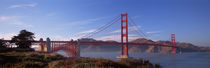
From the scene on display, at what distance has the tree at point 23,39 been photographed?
31.5 meters

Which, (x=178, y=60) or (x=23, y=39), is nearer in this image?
(x=23, y=39)

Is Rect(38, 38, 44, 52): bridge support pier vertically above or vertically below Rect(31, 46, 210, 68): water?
above

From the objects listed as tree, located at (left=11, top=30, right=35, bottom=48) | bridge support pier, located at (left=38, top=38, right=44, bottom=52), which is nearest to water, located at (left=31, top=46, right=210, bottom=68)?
bridge support pier, located at (left=38, top=38, right=44, bottom=52)

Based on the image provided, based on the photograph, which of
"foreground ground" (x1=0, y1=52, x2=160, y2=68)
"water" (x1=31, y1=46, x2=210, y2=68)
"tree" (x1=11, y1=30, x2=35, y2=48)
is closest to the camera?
"foreground ground" (x1=0, y1=52, x2=160, y2=68)

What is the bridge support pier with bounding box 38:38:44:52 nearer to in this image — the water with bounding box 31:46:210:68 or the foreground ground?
the foreground ground

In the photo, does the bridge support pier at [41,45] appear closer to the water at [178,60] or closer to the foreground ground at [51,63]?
the foreground ground at [51,63]

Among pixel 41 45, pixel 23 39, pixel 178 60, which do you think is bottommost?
pixel 178 60

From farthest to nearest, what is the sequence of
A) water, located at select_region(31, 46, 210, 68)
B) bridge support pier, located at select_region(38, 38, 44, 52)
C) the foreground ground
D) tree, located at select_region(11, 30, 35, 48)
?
water, located at select_region(31, 46, 210, 68) → bridge support pier, located at select_region(38, 38, 44, 52) → tree, located at select_region(11, 30, 35, 48) → the foreground ground

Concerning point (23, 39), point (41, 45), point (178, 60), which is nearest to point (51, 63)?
point (23, 39)

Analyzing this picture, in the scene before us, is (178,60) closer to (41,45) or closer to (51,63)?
(41,45)

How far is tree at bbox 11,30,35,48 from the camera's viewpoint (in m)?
31.5

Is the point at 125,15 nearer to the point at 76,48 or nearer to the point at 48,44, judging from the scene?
the point at 76,48

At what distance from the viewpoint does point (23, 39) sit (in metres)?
32.2

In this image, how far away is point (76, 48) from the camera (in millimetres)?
45344
